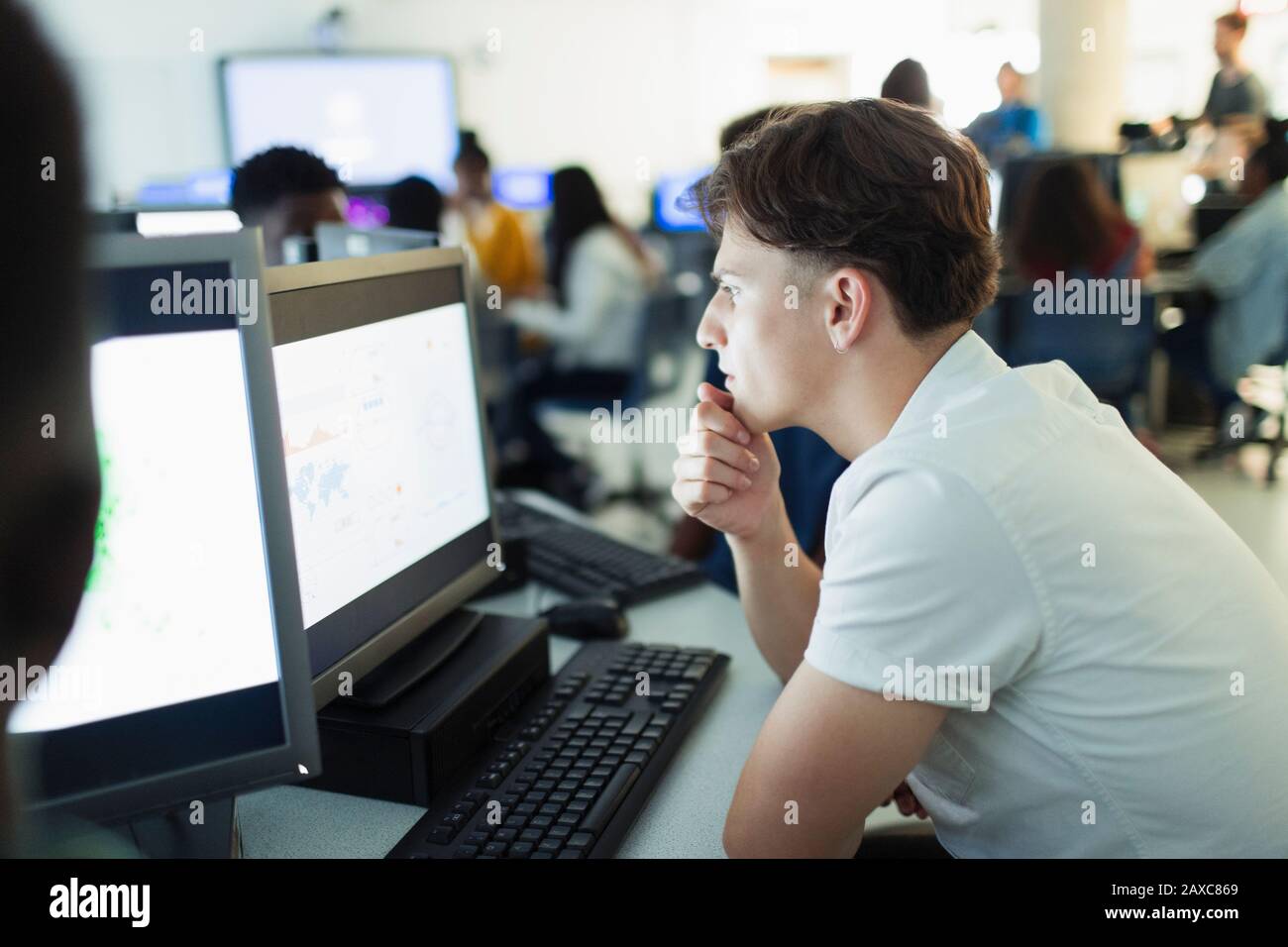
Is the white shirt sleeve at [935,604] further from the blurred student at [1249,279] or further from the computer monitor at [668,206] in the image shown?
the computer monitor at [668,206]

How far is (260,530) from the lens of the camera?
80 cm

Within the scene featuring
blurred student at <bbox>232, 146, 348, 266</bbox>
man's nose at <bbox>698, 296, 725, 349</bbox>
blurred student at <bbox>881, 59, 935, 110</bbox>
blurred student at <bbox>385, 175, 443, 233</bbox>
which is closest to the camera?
man's nose at <bbox>698, 296, 725, 349</bbox>

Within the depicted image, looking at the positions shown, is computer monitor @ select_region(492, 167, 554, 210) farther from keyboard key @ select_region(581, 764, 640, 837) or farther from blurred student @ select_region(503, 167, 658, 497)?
keyboard key @ select_region(581, 764, 640, 837)

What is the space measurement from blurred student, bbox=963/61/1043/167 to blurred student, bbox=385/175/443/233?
310 centimetres

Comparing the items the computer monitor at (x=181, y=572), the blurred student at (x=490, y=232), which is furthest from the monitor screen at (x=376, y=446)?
the blurred student at (x=490, y=232)

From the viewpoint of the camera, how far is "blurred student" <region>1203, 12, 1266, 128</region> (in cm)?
498

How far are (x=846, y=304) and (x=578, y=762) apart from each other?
0.51 meters

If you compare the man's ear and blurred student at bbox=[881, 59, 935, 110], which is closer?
the man's ear

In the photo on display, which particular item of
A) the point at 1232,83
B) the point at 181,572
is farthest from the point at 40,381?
the point at 1232,83

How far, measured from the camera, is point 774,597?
1.31m

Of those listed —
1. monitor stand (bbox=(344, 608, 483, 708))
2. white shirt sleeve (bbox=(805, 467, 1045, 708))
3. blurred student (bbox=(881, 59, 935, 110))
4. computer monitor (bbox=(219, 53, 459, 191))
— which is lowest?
monitor stand (bbox=(344, 608, 483, 708))

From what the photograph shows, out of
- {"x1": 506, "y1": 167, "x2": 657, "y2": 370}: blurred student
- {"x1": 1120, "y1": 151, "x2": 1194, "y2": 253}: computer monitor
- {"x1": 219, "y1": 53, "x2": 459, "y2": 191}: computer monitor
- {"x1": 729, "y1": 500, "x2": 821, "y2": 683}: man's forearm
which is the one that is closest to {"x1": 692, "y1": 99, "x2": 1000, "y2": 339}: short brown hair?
{"x1": 729, "y1": 500, "x2": 821, "y2": 683}: man's forearm

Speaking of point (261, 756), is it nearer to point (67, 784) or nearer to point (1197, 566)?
point (67, 784)

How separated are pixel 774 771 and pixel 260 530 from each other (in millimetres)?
452
